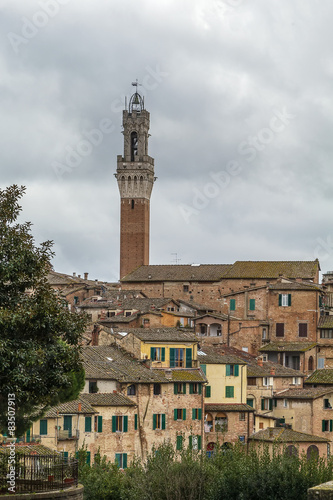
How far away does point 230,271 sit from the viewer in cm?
9694

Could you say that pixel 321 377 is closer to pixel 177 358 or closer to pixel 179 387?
pixel 177 358

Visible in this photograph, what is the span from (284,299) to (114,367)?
3346 cm

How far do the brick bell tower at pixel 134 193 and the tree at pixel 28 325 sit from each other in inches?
3864

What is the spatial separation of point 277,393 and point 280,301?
2003cm

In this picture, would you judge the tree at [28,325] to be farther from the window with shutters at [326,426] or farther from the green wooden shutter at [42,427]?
the window with shutters at [326,426]

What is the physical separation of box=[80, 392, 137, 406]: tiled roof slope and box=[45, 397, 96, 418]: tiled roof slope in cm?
134

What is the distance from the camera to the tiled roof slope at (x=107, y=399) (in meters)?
48.5

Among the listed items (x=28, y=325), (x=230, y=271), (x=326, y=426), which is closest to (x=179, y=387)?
(x=326, y=426)

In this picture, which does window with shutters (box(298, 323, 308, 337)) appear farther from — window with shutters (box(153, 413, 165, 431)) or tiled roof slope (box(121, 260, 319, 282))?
window with shutters (box(153, 413, 165, 431))

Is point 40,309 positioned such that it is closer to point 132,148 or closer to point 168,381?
point 168,381

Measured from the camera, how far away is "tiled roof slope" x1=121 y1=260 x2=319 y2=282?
9531 centimetres

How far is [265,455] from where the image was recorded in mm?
29906

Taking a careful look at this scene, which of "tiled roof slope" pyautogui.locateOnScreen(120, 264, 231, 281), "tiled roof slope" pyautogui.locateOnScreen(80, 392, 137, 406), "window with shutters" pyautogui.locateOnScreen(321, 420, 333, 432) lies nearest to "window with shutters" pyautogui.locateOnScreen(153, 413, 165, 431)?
"tiled roof slope" pyautogui.locateOnScreen(80, 392, 137, 406)

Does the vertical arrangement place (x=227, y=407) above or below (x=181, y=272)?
below
